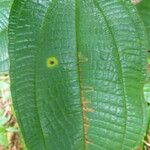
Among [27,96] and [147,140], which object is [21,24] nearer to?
[27,96]

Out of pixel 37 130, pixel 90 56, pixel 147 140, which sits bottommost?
pixel 147 140

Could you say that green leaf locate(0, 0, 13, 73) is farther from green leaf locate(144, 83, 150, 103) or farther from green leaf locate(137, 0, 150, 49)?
green leaf locate(144, 83, 150, 103)

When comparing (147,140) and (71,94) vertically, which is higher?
(71,94)

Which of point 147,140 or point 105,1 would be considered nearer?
point 105,1

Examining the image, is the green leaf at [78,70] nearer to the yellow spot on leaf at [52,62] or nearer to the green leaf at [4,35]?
the yellow spot on leaf at [52,62]

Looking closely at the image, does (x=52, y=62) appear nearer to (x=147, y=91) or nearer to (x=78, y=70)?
(x=78, y=70)

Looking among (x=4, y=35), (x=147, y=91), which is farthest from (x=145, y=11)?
(x=147, y=91)

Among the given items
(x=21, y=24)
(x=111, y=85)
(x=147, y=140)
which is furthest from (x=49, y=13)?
(x=147, y=140)
